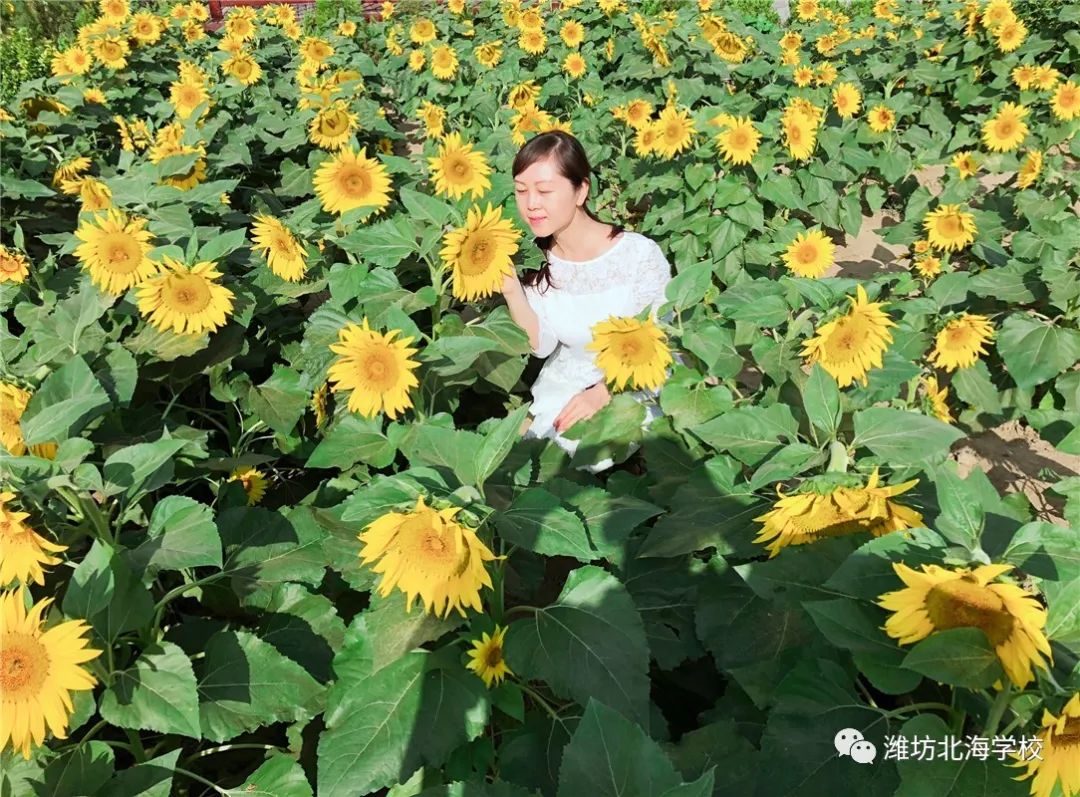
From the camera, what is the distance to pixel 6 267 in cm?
249

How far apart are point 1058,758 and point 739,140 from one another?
146 inches

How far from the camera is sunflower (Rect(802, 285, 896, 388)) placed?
175 cm

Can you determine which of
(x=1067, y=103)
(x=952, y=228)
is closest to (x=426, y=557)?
(x=952, y=228)

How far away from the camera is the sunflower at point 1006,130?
199 inches

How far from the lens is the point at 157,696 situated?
129 cm

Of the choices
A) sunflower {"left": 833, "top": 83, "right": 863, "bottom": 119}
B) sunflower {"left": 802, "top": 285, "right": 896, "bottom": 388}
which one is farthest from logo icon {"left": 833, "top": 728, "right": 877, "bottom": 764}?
sunflower {"left": 833, "top": 83, "right": 863, "bottom": 119}

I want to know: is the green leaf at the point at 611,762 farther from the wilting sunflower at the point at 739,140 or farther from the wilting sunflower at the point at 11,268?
the wilting sunflower at the point at 739,140

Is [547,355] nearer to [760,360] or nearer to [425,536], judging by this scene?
[760,360]

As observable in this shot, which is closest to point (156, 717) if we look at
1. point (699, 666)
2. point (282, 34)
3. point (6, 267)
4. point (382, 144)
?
point (699, 666)

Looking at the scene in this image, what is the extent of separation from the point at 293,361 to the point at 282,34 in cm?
628

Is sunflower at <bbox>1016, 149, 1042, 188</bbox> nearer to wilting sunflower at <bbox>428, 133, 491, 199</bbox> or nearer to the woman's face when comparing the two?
the woman's face

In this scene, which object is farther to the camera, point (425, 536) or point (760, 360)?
point (760, 360)

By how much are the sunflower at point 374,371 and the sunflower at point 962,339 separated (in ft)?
7.84

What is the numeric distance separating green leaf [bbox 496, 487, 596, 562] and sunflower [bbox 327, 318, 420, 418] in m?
0.58
